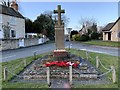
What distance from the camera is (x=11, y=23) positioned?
4644 cm

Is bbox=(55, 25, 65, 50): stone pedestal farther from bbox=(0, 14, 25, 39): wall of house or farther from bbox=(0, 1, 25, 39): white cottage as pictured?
bbox=(0, 14, 25, 39): wall of house

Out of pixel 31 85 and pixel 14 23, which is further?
pixel 14 23

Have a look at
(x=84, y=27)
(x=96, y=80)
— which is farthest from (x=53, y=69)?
(x=84, y=27)

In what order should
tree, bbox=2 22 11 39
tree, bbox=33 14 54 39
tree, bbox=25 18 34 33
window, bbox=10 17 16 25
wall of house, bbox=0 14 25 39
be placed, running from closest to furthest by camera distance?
tree, bbox=2 22 11 39, wall of house, bbox=0 14 25 39, window, bbox=10 17 16 25, tree, bbox=25 18 34 33, tree, bbox=33 14 54 39

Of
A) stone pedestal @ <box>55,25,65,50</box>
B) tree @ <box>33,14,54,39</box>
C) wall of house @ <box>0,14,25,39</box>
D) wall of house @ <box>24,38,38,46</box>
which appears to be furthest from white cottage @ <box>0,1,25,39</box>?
stone pedestal @ <box>55,25,65,50</box>

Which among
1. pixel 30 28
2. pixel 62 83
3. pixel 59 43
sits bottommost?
pixel 62 83

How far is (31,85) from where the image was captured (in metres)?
8.61

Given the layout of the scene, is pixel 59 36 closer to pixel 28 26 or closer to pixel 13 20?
pixel 13 20

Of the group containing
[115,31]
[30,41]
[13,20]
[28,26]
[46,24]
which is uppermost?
[46,24]

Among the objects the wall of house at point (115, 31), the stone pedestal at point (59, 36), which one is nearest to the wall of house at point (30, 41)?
the wall of house at point (115, 31)

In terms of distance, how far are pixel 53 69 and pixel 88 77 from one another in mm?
2049

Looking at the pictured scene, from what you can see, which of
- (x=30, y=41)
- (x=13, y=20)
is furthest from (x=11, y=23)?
(x=30, y=41)

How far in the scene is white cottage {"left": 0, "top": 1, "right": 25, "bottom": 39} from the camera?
1655 inches

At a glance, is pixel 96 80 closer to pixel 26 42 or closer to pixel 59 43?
pixel 59 43
